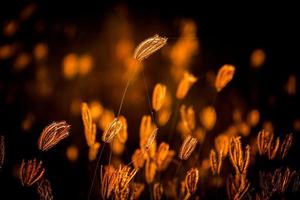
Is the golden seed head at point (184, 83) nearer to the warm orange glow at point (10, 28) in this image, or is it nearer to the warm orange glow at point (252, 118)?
the warm orange glow at point (252, 118)

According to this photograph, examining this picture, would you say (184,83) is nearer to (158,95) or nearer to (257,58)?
(158,95)

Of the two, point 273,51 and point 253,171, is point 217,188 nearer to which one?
point 253,171

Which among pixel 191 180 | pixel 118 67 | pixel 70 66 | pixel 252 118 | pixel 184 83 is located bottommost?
pixel 191 180

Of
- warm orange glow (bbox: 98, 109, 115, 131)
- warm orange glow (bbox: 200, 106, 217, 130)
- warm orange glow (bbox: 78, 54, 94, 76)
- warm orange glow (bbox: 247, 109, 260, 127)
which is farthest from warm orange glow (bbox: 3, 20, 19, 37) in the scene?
warm orange glow (bbox: 247, 109, 260, 127)

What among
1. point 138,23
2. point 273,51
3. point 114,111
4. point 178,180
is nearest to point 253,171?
point 178,180

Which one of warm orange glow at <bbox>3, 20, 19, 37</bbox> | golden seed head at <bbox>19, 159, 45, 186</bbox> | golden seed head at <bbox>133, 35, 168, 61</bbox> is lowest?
golden seed head at <bbox>19, 159, 45, 186</bbox>

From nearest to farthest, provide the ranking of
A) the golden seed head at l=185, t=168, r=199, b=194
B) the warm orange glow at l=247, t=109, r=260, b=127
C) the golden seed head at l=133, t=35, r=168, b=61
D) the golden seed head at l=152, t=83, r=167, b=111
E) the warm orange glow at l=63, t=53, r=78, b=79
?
the golden seed head at l=133, t=35, r=168, b=61
the golden seed head at l=185, t=168, r=199, b=194
the warm orange glow at l=63, t=53, r=78, b=79
the golden seed head at l=152, t=83, r=167, b=111
the warm orange glow at l=247, t=109, r=260, b=127

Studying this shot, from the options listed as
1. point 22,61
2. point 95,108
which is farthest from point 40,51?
point 95,108

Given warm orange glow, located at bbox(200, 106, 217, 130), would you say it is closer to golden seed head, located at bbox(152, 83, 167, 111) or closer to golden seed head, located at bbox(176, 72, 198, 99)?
golden seed head, located at bbox(176, 72, 198, 99)

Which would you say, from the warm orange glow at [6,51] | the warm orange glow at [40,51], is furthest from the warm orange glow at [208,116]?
the warm orange glow at [6,51]
